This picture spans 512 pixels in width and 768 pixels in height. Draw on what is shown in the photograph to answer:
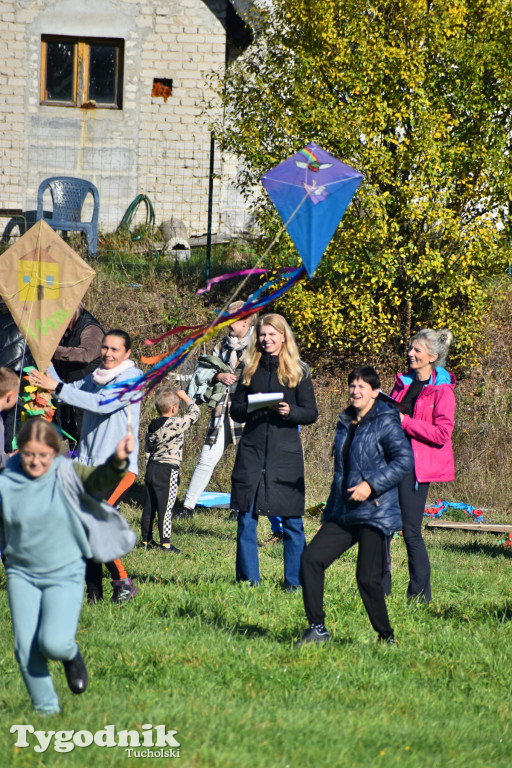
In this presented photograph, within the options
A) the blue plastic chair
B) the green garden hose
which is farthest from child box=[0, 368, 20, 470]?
the green garden hose

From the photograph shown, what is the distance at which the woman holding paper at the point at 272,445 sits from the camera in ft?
21.1

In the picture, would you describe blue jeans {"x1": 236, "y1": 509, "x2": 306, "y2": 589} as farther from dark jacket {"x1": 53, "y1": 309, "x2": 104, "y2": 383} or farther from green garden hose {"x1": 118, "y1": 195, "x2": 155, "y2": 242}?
green garden hose {"x1": 118, "y1": 195, "x2": 155, "y2": 242}

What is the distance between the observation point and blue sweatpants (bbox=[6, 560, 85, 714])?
4.11 m

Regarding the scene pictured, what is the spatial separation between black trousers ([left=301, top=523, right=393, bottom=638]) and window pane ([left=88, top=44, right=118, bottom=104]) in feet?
51.2

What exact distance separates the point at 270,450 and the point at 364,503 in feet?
4.40

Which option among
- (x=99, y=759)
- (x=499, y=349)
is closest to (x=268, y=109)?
(x=499, y=349)

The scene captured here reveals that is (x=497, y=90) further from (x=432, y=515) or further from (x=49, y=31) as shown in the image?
(x=49, y=31)

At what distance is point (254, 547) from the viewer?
6.62 meters

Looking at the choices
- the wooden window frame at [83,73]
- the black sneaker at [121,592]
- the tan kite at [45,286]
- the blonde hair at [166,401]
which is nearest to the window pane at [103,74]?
the wooden window frame at [83,73]

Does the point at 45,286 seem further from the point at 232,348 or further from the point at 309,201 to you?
the point at 309,201

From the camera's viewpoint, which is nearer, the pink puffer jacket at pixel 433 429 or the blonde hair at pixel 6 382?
the blonde hair at pixel 6 382

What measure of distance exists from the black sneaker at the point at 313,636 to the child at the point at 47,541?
1594mm

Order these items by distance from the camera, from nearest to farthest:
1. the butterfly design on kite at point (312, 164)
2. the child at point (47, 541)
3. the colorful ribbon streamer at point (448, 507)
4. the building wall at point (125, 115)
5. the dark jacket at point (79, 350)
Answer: the child at point (47, 541) → the butterfly design on kite at point (312, 164) → the dark jacket at point (79, 350) → the colorful ribbon streamer at point (448, 507) → the building wall at point (125, 115)

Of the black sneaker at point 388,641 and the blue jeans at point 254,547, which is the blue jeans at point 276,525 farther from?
the black sneaker at point 388,641
